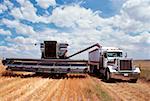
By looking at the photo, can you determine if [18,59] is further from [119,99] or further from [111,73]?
[119,99]

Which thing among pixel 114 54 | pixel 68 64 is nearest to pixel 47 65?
pixel 68 64

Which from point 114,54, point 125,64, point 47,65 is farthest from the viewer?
point 114,54

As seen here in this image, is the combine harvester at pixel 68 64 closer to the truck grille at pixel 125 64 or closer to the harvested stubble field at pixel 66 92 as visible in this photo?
the truck grille at pixel 125 64

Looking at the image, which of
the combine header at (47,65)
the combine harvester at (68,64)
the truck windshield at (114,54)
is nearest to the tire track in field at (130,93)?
the combine harvester at (68,64)

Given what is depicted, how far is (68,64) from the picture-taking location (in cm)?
2753

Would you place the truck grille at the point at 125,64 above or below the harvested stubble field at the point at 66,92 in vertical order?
above

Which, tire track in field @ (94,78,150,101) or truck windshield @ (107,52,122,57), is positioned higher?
truck windshield @ (107,52,122,57)

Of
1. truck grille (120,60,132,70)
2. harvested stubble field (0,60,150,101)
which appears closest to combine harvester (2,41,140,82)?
truck grille (120,60,132,70)

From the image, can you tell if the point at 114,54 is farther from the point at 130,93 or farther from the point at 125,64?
the point at 130,93

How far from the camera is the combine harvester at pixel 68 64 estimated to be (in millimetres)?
25534

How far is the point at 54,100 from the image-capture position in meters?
13.4

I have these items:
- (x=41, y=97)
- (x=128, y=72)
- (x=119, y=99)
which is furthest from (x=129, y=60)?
(x=41, y=97)

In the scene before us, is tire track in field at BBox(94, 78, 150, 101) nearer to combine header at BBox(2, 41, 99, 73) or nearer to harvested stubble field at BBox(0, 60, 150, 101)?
harvested stubble field at BBox(0, 60, 150, 101)

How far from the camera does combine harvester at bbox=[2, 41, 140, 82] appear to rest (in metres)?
25.5
